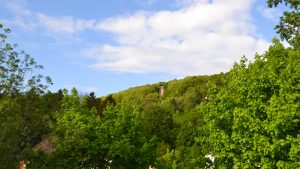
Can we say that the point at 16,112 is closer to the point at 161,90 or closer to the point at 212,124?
the point at 212,124

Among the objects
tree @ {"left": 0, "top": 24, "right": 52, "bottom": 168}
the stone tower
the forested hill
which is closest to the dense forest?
tree @ {"left": 0, "top": 24, "right": 52, "bottom": 168}

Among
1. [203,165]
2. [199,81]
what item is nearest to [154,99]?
[199,81]

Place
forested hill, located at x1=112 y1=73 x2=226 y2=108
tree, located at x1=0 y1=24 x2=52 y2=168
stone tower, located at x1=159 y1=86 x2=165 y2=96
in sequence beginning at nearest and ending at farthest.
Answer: tree, located at x1=0 y1=24 x2=52 y2=168
forested hill, located at x1=112 y1=73 x2=226 y2=108
stone tower, located at x1=159 y1=86 x2=165 y2=96

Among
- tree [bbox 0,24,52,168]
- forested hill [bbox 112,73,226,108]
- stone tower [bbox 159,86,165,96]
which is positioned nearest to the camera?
tree [bbox 0,24,52,168]

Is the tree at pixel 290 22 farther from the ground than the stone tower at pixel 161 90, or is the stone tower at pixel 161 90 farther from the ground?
the stone tower at pixel 161 90

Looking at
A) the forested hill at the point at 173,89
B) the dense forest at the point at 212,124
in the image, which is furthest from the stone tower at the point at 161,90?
the dense forest at the point at 212,124

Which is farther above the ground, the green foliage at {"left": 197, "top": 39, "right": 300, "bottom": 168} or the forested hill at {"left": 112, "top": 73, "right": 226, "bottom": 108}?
the forested hill at {"left": 112, "top": 73, "right": 226, "bottom": 108}

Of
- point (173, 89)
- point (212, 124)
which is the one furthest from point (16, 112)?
point (173, 89)

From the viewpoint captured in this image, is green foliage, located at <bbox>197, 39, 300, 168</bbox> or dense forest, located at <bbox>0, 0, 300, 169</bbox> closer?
dense forest, located at <bbox>0, 0, 300, 169</bbox>

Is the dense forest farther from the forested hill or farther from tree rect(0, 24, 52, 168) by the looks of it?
the forested hill

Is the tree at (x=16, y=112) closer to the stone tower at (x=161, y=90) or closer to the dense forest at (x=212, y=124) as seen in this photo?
the dense forest at (x=212, y=124)

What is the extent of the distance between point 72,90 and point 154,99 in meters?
133

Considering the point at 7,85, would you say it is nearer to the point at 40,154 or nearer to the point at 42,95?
the point at 42,95

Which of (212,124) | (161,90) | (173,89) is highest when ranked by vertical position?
(161,90)
